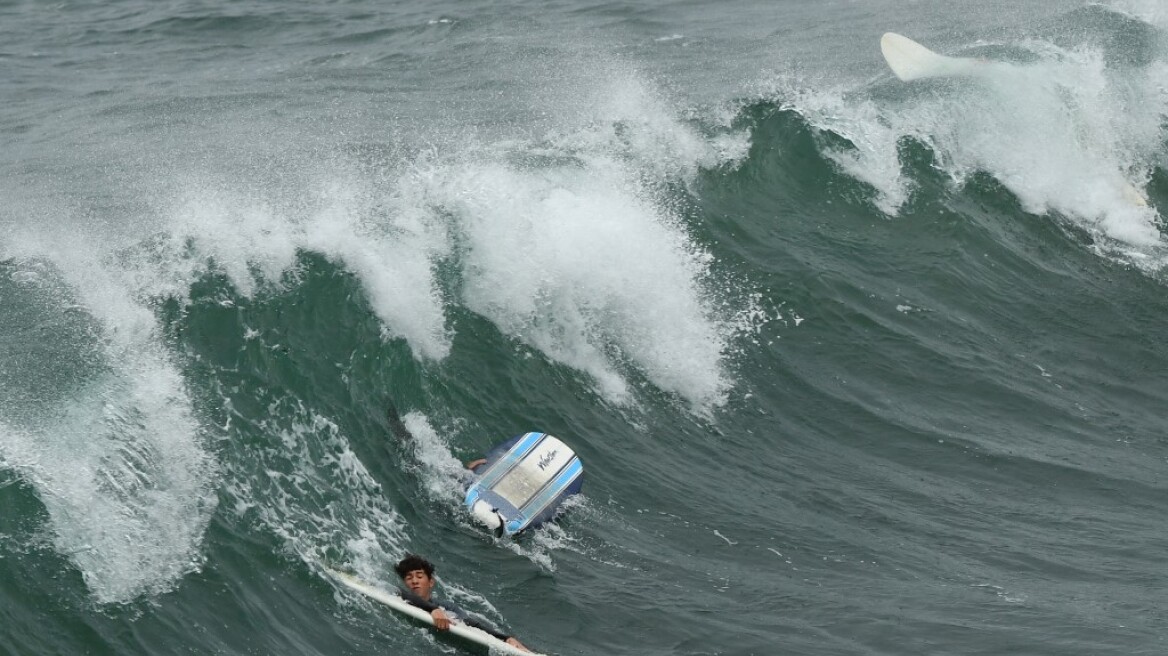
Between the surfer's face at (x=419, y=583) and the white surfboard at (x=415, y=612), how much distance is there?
0.40 ft

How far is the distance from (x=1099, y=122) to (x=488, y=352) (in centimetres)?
1088

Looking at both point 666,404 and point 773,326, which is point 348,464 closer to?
point 666,404

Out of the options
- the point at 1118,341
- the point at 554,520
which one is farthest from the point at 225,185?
the point at 1118,341

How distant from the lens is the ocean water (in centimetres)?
1008

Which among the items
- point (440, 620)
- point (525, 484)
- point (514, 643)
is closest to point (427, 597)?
point (440, 620)

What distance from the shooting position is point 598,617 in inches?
403

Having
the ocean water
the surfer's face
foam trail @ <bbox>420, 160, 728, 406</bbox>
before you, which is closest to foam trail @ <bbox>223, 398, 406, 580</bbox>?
the ocean water

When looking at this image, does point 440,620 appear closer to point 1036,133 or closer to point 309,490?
point 309,490

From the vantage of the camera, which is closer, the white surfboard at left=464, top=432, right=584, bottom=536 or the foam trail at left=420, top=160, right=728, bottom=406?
the white surfboard at left=464, top=432, right=584, bottom=536

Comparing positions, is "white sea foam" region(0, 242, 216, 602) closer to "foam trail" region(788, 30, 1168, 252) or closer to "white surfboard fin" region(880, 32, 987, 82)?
"foam trail" region(788, 30, 1168, 252)

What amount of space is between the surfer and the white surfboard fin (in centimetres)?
1305

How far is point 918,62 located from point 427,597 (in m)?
13.8

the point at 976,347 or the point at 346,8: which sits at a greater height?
the point at 346,8

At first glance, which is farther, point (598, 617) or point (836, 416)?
point (836, 416)
